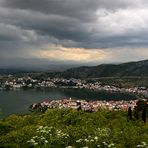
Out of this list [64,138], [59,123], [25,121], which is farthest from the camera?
[25,121]

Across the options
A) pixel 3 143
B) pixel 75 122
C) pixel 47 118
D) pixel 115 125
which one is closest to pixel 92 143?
pixel 3 143

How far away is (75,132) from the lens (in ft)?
77.8

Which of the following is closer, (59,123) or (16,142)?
(16,142)

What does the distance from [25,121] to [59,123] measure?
181 inches

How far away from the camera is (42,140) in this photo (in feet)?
61.7

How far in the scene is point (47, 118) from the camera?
37906 mm

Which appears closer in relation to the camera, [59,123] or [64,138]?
[64,138]

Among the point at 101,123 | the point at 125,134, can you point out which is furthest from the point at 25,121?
the point at 125,134

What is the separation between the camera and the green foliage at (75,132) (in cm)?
1953

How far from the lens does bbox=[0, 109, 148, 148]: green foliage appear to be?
1953cm

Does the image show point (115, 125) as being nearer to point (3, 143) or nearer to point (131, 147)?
point (131, 147)

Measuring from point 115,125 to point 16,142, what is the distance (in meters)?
12.4

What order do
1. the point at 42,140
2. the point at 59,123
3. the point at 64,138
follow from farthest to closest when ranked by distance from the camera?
the point at 59,123, the point at 64,138, the point at 42,140

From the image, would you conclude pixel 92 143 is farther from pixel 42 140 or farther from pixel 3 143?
pixel 3 143
